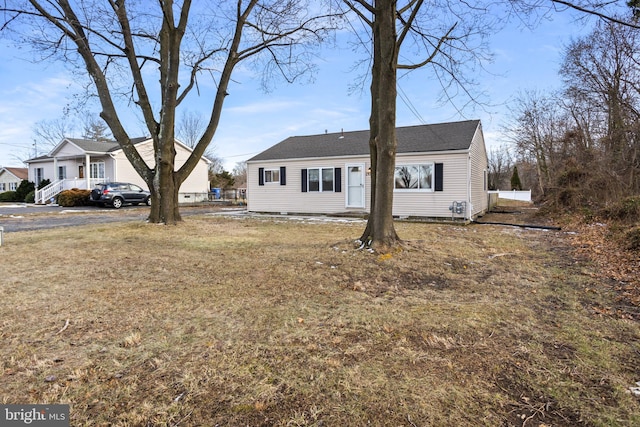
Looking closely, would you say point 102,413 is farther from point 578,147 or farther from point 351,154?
point 578,147

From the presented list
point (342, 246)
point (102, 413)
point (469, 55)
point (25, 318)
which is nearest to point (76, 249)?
point (25, 318)

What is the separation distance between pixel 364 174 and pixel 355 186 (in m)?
0.65

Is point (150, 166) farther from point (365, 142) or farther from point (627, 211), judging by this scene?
point (627, 211)

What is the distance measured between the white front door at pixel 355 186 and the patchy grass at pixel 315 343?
8.76 meters

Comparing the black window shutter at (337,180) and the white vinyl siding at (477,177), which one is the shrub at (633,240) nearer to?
the white vinyl siding at (477,177)

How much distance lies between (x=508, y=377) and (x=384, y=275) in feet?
8.63

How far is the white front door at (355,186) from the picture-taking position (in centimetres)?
1410

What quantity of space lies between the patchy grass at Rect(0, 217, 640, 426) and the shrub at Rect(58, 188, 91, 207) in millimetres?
17591

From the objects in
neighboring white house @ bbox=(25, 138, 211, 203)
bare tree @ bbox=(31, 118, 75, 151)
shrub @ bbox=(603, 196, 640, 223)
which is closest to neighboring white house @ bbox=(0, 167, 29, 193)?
bare tree @ bbox=(31, 118, 75, 151)

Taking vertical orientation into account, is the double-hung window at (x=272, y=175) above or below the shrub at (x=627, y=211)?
above

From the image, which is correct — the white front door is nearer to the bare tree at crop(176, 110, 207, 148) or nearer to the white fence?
the white fence

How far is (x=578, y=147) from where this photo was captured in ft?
54.6

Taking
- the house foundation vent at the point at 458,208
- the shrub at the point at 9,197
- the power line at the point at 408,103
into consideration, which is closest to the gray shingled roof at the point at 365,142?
the house foundation vent at the point at 458,208

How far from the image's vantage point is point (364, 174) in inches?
549
